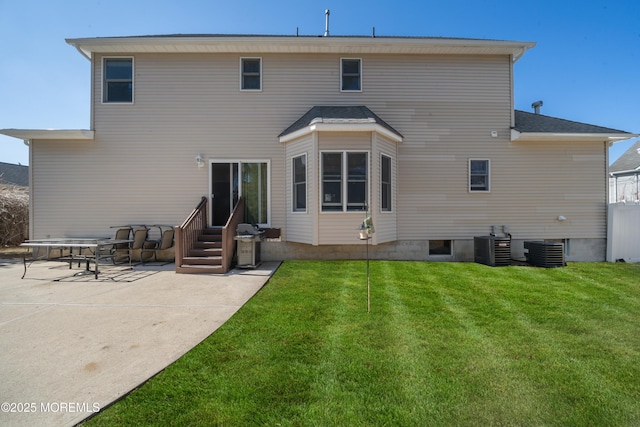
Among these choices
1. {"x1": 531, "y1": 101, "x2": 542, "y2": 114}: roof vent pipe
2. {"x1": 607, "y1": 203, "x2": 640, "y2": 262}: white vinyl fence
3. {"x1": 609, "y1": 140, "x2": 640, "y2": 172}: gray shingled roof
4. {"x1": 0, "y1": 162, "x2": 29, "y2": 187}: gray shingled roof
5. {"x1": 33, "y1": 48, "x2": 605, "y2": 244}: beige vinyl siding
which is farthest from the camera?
{"x1": 609, "y1": 140, "x2": 640, "y2": 172}: gray shingled roof

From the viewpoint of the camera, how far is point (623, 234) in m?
9.52

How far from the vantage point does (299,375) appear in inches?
116

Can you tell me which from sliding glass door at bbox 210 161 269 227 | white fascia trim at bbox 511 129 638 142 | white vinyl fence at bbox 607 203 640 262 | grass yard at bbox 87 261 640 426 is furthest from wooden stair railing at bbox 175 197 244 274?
white vinyl fence at bbox 607 203 640 262

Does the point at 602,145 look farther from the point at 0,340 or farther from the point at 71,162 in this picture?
the point at 71,162

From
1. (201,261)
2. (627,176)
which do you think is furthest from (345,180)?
(627,176)

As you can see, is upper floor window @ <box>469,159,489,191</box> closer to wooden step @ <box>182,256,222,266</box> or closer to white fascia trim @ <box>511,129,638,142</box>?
white fascia trim @ <box>511,129,638,142</box>

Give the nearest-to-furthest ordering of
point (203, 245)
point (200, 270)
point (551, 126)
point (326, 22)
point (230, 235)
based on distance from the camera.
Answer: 1. point (200, 270)
2. point (230, 235)
3. point (203, 245)
4. point (551, 126)
5. point (326, 22)

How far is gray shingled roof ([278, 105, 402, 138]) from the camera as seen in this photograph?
8016 millimetres

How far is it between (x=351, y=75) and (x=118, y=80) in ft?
24.7

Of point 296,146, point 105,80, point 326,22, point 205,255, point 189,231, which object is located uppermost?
point 326,22

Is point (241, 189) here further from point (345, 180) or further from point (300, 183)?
point (345, 180)

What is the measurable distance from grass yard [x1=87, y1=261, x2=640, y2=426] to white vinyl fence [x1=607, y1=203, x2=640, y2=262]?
5140 mm

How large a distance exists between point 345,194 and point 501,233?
18.1 feet

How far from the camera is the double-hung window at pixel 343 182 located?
8305 mm
